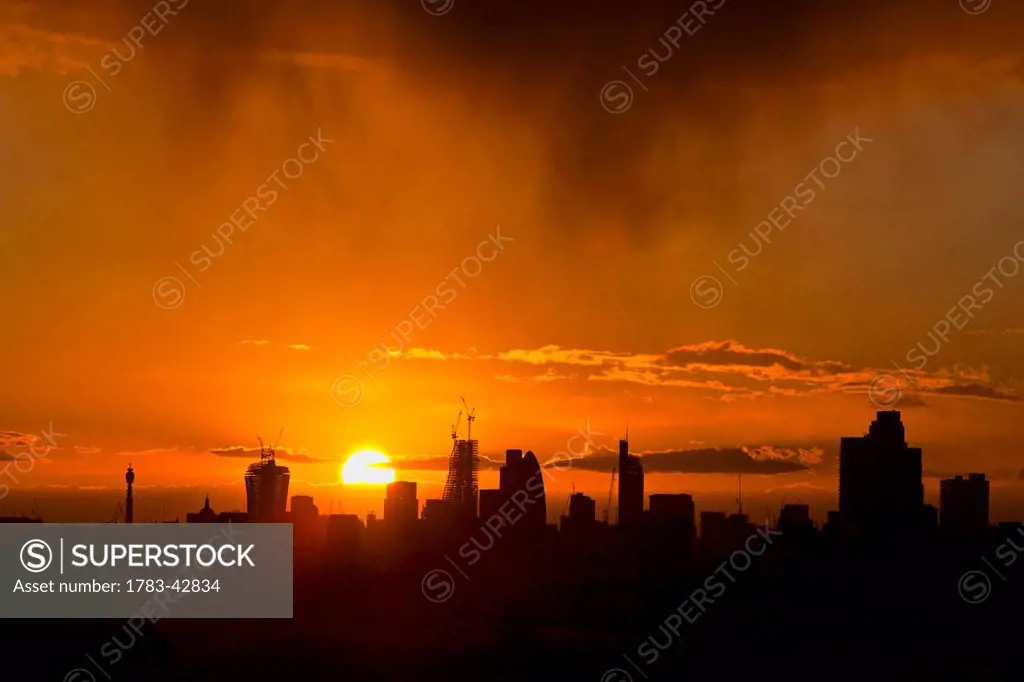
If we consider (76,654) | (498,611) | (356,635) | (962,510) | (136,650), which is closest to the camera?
(76,654)

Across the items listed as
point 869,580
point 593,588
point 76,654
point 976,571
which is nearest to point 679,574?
point 593,588

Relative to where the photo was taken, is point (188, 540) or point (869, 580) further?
point (869, 580)

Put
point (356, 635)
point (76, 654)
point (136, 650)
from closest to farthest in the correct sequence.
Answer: point (76, 654) → point (136, 650) → point (356, 635)

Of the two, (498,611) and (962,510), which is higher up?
(962,510)

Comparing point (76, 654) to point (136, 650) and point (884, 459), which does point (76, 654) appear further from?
point (884, 459)
